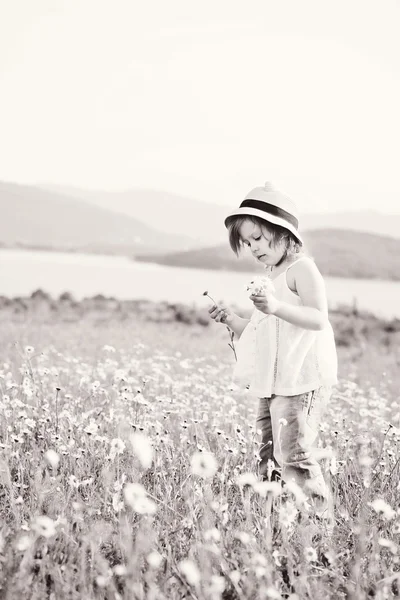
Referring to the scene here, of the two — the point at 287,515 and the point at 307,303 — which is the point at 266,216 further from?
the point at 287,515

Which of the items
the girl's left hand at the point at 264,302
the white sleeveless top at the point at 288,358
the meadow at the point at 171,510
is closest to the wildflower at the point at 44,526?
the meadow at the point at 171,510

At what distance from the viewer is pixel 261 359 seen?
3553 millimetres

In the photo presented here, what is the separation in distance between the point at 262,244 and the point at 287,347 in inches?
20.3

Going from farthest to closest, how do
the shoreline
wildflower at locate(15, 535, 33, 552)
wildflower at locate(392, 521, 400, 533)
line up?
the shoreline
wildflower at locate(392, 521, 400, 533)
wildflower at locate(15, 535, 33, 552)

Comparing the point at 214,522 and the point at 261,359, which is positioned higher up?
the point at 261,359

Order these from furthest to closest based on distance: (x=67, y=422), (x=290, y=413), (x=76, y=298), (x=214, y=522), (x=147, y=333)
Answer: (x=76, y=298) < (x=147, y=333) < (x=67, y=422) < (x=290, y=413) < (x=214, y=522)

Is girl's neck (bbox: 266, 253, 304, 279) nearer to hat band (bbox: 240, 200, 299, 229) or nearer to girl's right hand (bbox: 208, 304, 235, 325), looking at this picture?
hat band (bbox: 240, 200, 299, 229)

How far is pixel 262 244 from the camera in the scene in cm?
353

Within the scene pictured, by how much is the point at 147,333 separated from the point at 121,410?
6.24m

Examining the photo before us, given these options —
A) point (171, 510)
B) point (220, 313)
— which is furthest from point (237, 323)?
point (171, 510)

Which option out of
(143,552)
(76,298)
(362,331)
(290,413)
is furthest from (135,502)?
(76,298)

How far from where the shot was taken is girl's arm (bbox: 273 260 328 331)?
3234 mm

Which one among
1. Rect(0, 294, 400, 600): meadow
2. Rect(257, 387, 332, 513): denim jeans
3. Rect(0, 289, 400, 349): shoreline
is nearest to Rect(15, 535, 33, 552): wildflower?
Rect(0, 294, 400, 600): meadow

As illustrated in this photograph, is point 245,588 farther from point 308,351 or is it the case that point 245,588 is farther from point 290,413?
point 308,351
